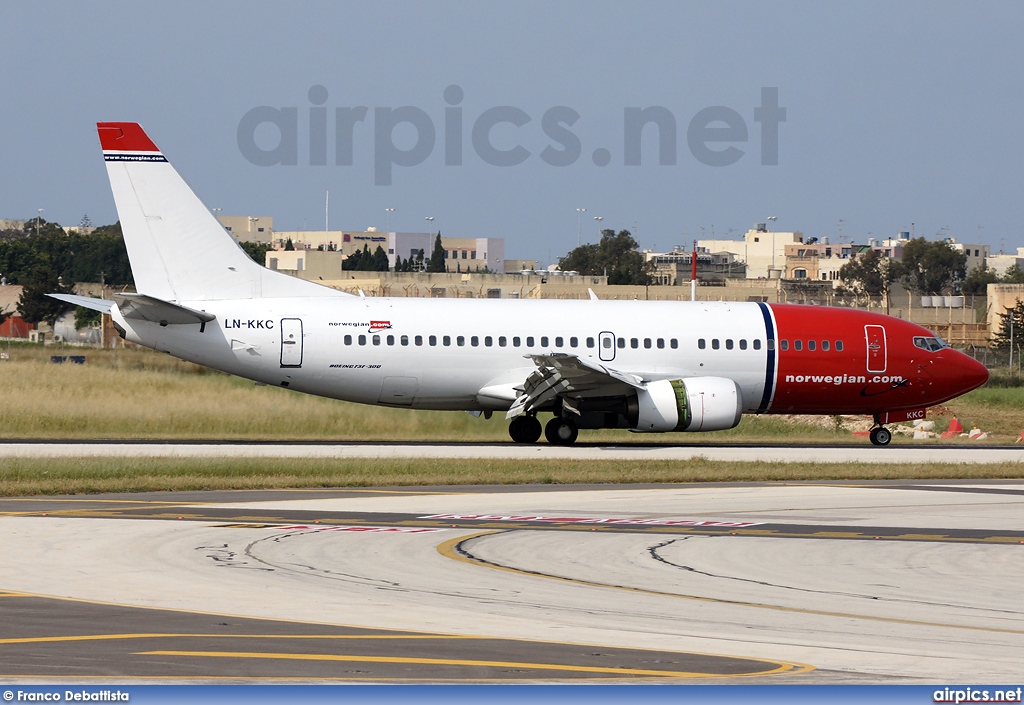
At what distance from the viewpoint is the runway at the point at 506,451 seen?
91.2 ft

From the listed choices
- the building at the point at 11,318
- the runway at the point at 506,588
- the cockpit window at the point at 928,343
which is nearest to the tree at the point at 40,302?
the building at the point at 11,318

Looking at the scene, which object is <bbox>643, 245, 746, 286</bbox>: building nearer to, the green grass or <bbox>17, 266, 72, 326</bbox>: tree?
<bbox>17, 266, 72, 326</bbox>: tree

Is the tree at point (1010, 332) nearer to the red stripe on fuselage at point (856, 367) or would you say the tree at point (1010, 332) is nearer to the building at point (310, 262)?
the red stripe on fuselage at point (856, 367)

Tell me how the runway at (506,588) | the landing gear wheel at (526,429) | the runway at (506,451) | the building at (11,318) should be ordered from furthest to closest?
the building at (11,318) → the landing gear wheel at (526,429) → the runway at (506,451) → the runway at (506,588)

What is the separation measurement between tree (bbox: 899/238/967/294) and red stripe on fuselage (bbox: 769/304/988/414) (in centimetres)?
10911

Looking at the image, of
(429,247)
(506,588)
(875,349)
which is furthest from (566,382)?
(429,247)

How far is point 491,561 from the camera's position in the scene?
14945 millimetres

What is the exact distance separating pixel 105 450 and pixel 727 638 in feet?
66.4

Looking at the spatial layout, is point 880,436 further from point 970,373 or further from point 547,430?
point 547,430

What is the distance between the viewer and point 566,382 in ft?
103

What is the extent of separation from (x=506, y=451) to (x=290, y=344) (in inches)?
230

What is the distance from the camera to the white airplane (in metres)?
31.4

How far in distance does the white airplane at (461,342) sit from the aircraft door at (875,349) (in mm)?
47

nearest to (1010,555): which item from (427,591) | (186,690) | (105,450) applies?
(427,591)
